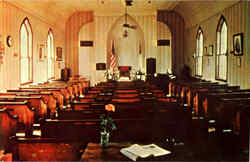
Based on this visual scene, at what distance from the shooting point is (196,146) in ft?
13.3

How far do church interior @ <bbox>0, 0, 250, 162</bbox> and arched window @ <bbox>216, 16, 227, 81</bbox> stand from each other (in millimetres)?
40

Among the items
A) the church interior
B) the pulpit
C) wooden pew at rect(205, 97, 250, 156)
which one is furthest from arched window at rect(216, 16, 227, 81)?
the pulpit

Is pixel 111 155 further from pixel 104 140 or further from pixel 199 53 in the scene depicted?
pixel 199 53

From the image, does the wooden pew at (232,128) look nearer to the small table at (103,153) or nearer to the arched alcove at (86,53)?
the small table at (103,153)

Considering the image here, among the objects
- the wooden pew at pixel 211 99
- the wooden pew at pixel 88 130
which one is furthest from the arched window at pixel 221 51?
the wooden pew at pixel 88 130

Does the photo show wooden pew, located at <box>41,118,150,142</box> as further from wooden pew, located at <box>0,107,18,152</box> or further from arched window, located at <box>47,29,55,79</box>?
arched window, located at <box>47,29,55,79</box>

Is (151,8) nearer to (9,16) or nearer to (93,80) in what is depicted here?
(93,80)

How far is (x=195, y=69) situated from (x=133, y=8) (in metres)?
5.05

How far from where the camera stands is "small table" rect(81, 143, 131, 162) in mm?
2719

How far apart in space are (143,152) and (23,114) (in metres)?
3.90

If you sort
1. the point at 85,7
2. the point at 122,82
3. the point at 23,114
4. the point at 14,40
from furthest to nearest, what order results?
the point at 85,7
the point at 122,82
the point at 14,40
the point at 23,114

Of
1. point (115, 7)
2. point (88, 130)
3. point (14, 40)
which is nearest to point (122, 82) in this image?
point (115, 7)

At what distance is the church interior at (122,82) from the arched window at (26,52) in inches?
1.6

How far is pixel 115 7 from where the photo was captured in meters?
15.9
